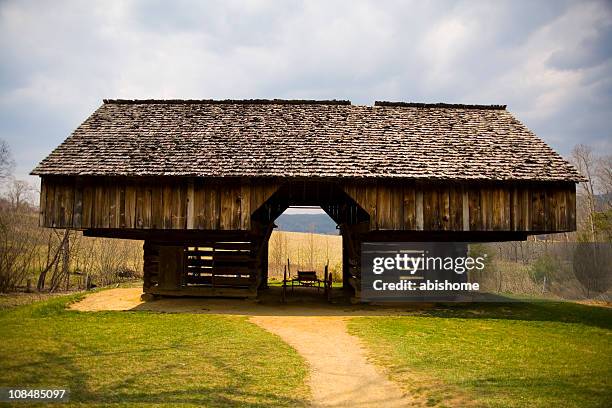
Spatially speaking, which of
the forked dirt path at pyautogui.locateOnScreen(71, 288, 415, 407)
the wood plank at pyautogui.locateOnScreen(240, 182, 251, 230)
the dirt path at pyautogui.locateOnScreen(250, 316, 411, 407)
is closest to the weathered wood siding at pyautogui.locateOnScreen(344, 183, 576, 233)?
the forked dirt path at pyautogui.locateOnScreen(71, 288, 415, 407)

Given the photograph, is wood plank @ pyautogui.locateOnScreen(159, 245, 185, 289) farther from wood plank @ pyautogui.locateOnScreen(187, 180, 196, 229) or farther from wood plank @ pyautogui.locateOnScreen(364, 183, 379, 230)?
wood plank @ pyautogui.locateOnScreen(364, 183, 379, 230)

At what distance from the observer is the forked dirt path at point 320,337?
254 inches

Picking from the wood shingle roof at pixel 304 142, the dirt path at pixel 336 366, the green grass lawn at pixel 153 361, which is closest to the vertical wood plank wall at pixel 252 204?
the wood shingle roof at pixel 304 142

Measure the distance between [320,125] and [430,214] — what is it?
5227 millimetres

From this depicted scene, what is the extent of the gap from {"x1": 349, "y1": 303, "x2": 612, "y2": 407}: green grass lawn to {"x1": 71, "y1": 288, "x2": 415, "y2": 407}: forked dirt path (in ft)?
1.35

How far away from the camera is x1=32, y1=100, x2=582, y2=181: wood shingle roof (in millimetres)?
14039

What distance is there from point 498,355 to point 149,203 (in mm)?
10726

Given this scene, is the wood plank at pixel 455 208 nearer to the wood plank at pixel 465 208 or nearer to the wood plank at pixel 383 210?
the wood plank at pixel 465 208

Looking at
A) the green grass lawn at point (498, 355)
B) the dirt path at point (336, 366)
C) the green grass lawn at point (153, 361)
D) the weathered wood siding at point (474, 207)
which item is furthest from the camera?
the weathered wood siding at point (474, 207)

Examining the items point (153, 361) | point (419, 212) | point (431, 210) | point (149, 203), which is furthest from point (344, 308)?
point (153, 361)

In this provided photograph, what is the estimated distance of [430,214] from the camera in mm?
14359

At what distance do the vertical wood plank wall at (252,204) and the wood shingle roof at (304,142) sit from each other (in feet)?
A: 1.89

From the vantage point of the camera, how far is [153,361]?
7789 millimetres

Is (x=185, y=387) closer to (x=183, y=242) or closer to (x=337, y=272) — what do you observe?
(x=183, y=242)
